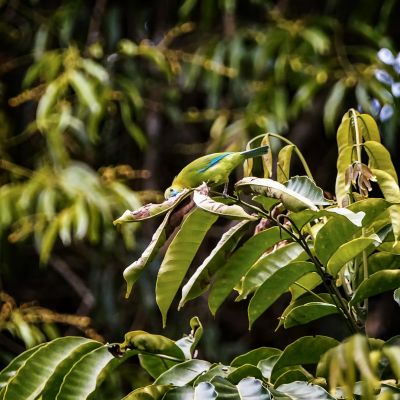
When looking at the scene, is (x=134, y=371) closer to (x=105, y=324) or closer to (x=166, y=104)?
(x=105, y=324)

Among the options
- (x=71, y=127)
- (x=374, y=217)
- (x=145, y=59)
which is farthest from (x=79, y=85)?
(x=374, y=217)

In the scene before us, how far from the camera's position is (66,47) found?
7.93 feet

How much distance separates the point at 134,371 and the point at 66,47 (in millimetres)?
945

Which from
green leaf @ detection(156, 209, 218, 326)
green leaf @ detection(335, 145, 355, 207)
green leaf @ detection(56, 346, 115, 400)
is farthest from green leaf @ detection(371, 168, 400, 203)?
green leaf @ detection(56, 346, 115, 400)

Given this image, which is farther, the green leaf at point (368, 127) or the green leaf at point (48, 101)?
the green leaf at point (48, 101)

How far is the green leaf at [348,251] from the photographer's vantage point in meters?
0.60

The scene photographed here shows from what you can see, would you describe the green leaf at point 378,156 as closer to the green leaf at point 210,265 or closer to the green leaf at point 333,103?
the green leaf at point 210,265

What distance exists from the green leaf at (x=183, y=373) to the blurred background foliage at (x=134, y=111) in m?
1.34

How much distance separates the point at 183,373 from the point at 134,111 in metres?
1.88

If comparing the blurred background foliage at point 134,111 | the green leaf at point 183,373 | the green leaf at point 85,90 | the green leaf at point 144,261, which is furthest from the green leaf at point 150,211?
the green leaf at point 85,90

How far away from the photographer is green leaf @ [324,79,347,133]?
6.97ft

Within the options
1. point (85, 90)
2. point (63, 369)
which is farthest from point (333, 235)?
point (85, 90)

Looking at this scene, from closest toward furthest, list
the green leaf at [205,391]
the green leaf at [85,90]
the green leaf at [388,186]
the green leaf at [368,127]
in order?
1. the green leaf at [205,391]
2. the green leaf at [388,186]
3. the green leaf at [368,127]
4. the green leaf at [85,90]

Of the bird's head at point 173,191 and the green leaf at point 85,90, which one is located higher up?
the green leaf at point 85,90
